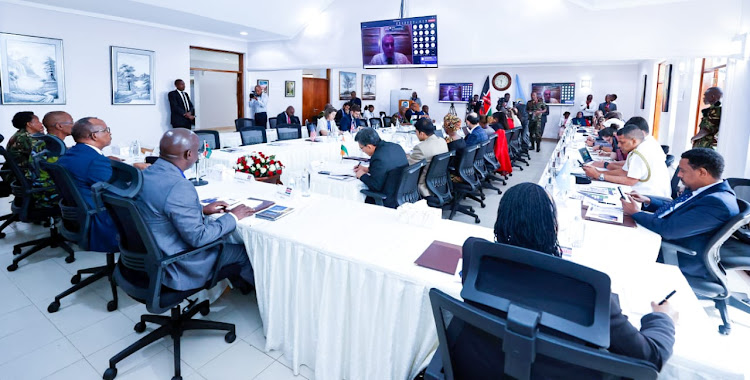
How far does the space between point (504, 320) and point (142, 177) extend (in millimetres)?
1704

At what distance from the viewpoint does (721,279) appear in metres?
2.22

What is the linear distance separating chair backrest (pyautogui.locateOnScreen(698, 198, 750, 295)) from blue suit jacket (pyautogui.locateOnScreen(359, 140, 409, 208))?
2.11 meters

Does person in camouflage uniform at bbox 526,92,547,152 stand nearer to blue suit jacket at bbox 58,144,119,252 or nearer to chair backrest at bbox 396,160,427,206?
chair backrest at bbox 396,160,427,206

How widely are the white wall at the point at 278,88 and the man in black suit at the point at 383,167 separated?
761 cm

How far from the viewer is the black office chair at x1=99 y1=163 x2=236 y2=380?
1.89 m

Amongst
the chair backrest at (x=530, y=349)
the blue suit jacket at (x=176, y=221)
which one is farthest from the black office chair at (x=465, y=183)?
the chair backrest at (x=530, y=349)

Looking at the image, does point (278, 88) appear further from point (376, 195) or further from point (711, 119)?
point (711, 119)

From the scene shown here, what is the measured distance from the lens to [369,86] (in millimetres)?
15445

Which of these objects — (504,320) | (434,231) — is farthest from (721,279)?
(504,320)

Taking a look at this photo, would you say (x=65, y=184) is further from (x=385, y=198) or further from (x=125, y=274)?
(x=385, y=198)

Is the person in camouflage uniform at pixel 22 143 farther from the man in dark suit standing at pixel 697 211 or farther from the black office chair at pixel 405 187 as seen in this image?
the man in dark suit standing at pixel 697 211

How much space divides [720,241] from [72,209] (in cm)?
386

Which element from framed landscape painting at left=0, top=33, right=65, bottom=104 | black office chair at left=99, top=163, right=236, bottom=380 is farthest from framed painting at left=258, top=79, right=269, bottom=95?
black office chair at left=99, top=163, right=236, bottom=380

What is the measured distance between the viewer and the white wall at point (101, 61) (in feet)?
21.0
